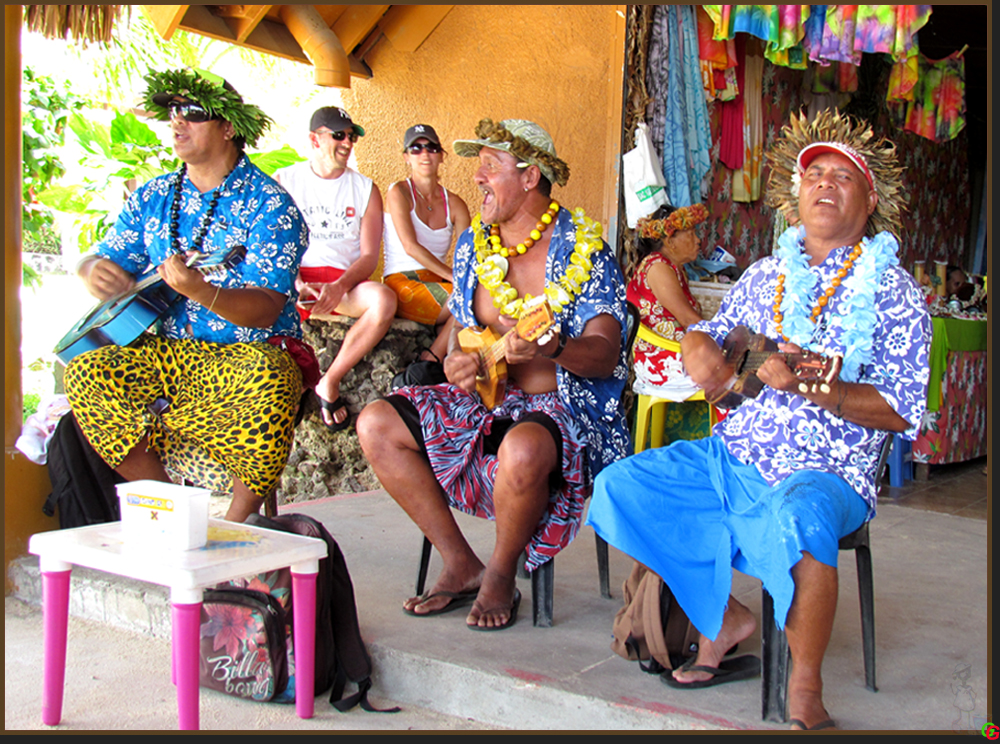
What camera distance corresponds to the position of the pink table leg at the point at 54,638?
2.28 m

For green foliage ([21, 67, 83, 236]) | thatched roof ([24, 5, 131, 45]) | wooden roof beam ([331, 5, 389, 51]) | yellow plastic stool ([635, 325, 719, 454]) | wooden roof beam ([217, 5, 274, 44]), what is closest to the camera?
thatched roof ([24, 5, 131, 45])

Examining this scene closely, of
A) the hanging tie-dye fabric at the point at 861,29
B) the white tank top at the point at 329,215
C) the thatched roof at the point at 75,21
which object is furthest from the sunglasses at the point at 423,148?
the hanging tie-dye fabric at the point at 861,29

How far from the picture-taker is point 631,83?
5.92 m

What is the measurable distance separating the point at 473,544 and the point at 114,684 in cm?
158

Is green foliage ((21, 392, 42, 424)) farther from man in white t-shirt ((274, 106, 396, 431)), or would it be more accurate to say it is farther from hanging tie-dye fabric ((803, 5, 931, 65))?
hanging tie-dye fabric ((803, 5, 931, 65))

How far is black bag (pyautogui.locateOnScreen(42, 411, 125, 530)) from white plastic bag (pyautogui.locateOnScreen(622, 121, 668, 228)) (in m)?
3.71

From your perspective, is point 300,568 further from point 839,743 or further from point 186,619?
point 839,743

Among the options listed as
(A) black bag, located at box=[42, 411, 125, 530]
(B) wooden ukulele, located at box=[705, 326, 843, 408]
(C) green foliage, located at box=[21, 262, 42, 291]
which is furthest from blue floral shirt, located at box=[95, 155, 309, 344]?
(C) green foliage, located at box=[21, 262, 42, 291]

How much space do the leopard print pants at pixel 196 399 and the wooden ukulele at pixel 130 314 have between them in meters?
0.05

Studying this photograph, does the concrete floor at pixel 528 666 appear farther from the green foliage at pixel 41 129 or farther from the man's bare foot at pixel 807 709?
the green foliage at pixel 41 129

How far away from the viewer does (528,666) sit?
2.47 metres

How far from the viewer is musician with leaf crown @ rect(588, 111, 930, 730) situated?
2.24m

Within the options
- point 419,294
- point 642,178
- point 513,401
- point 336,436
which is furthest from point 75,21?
point 642,178

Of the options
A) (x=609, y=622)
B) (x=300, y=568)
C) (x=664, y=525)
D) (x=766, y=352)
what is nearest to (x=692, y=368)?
(x=766, y=352)
